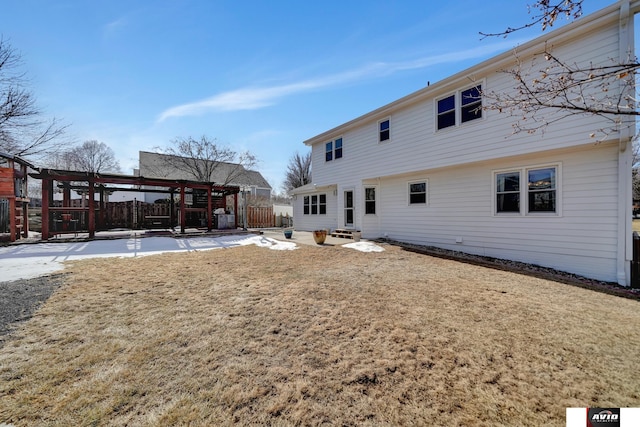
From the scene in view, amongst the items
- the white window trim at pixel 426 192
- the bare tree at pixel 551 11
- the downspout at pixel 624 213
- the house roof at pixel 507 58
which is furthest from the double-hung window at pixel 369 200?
the bare tree at pixel 551 11

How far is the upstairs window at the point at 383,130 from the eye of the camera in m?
10.7

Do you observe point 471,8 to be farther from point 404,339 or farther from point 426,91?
point 404,339

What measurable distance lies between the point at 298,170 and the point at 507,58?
30930 millimetres

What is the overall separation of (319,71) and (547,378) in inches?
459

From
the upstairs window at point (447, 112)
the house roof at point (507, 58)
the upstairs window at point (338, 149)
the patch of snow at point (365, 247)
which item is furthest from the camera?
the upstairs window at point (338, 149)

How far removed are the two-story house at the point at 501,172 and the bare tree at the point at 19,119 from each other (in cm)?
1730

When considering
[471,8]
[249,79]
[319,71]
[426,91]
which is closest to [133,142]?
[249,79]

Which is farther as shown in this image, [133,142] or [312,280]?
[133,142]

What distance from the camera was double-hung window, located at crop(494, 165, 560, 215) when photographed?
695cm

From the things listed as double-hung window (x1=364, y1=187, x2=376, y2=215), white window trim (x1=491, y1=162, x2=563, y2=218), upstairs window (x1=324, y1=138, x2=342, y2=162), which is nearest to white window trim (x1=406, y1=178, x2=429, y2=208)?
double-hung window (x1=364, y1=187, x2=376, y2=215)

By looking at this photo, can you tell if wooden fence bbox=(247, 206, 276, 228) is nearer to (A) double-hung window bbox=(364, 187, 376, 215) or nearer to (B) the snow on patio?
(B) the snow on patio

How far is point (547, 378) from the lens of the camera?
7.29ft

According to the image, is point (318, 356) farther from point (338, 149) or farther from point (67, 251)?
point (338, 149)

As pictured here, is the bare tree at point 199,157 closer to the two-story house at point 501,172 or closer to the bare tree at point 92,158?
the two-story house at point 501,172
